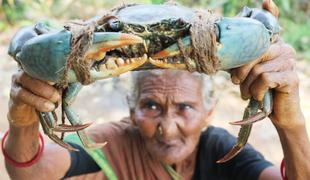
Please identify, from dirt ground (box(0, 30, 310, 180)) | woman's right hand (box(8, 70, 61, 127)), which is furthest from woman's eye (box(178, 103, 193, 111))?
dirt ground (box(0, 30, 310, 180))

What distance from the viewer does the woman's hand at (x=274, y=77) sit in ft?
4.58

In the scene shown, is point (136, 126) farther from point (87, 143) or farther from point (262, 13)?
point (262, 13)

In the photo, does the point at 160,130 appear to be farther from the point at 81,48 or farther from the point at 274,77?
the point at 81,48

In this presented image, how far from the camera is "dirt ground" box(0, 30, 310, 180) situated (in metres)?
4.05

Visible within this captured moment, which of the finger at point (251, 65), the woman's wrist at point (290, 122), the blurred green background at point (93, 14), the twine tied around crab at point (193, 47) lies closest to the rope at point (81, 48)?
the twine tied around crab at point (193, 47)

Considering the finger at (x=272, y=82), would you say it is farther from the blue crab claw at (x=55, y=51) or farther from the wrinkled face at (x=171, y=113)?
the wrinkled face at (x=171, y=113)

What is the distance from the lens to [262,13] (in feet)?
4.61

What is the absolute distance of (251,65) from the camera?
138 centimetres

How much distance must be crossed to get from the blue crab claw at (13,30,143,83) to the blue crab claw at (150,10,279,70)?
9cm

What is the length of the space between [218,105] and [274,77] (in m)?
3.21

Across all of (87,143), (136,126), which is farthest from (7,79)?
(87,143)

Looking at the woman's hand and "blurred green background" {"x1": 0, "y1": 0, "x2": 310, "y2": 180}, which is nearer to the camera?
the woman's hand

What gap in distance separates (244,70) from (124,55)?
12.5 inches

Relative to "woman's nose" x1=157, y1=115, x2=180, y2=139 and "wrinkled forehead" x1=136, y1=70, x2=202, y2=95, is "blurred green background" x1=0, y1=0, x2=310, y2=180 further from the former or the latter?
"woman's nose" x1=157, y1=115, x2=180, y2=139
